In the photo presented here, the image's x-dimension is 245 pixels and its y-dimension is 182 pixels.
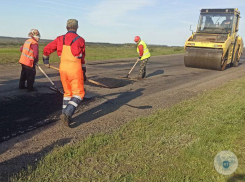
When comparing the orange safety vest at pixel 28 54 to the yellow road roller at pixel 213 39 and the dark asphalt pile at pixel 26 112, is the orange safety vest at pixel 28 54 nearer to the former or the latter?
the dark asphalt pile at pixel 26 112

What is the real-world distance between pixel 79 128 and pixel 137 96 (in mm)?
3007

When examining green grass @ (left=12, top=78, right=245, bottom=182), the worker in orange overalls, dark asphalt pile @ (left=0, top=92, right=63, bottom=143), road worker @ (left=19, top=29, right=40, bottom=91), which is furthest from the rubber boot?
road worker @ (left=19, top=29, right=40, bottom=91)

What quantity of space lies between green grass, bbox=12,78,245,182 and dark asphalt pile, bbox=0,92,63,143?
3.86 ft

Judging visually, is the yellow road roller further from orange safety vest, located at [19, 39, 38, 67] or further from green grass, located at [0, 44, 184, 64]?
orange safety vest, located at [19, 39, 38, 67]

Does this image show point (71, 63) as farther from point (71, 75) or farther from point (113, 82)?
point (113, 82)

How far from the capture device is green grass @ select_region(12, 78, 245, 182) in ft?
9.80

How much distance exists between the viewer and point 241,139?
4.15 meters

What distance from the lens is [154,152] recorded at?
3.61 metres

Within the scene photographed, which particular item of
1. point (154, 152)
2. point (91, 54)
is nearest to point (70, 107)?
point (154, 152)

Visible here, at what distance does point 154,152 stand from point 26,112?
2949mm

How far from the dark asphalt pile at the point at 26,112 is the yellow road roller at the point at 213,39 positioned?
8.94 m

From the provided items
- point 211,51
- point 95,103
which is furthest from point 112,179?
point 211,51

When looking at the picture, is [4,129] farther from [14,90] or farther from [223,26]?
[223,26]

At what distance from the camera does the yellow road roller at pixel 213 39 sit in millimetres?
12898
